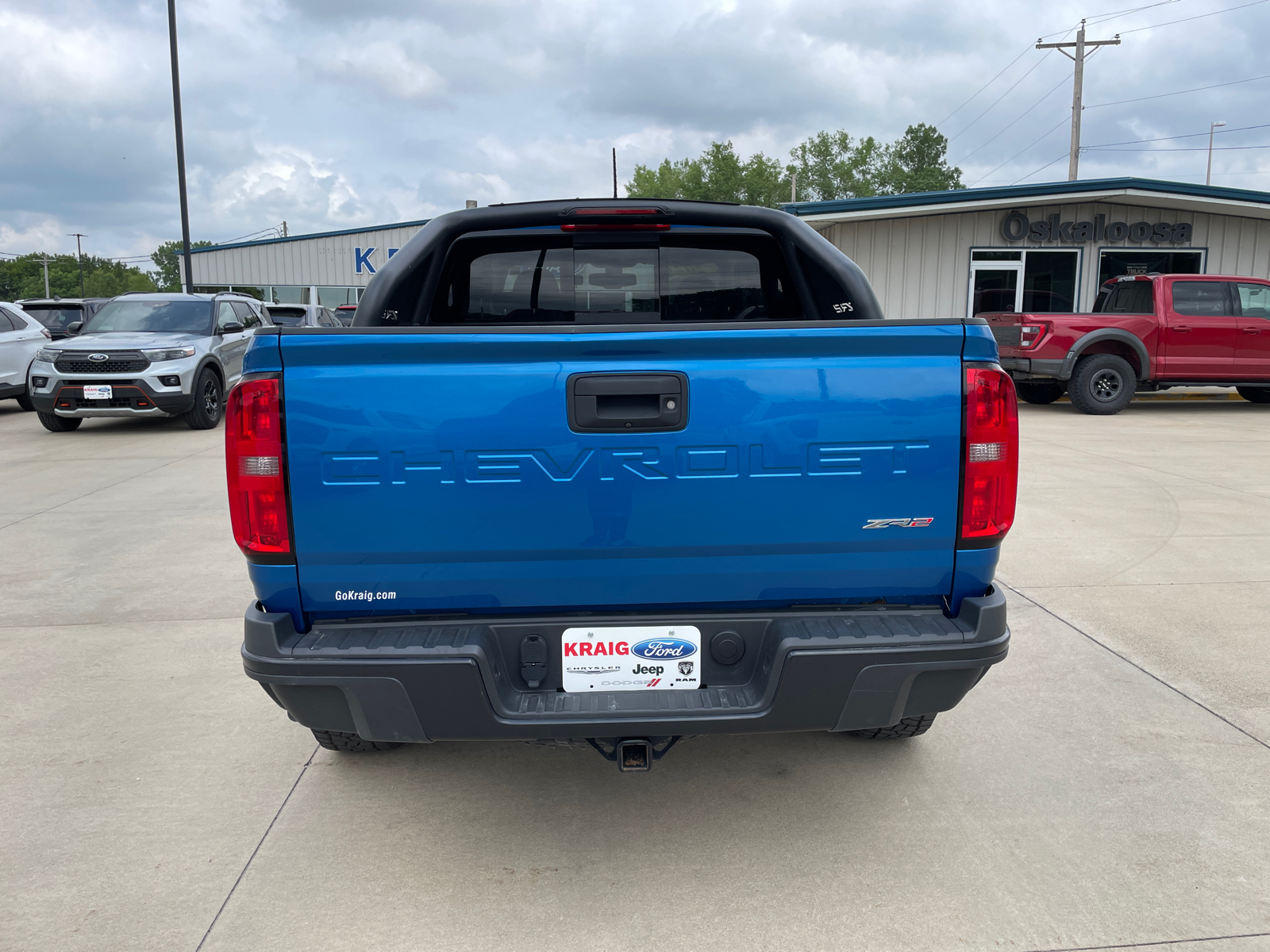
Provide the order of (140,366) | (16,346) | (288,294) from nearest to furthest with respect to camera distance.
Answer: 1. (140,366)
2. (16,346)
3. (288,294)

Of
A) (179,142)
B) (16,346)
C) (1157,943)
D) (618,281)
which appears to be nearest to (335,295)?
(179,142)

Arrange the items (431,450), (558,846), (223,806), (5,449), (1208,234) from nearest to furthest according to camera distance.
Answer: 1. (431,450)
2. (558,846)
3. (223,806)
4. (5,449)
5. (1208,234)

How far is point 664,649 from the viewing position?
90.4 inches

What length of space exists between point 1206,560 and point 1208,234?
18.0 m

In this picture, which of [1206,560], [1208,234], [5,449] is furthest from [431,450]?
[1208,234]

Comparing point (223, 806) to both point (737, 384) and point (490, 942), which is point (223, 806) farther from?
point (737, 384)

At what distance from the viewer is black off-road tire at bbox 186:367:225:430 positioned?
39.0ft

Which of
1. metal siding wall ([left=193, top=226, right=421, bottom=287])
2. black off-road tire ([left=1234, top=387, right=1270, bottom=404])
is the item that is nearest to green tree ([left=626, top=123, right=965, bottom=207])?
metal siding wall ([left=193, top=226, right=421, bottom=287])

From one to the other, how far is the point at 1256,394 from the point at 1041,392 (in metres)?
3.62

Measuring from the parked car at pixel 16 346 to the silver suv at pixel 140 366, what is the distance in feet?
7.23

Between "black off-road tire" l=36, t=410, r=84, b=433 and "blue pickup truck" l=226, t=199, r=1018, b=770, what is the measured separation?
11512 mm

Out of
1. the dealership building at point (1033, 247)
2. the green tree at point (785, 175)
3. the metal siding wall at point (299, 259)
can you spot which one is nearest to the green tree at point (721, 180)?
the green tree at point (785, 175)

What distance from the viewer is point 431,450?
2.17 meters

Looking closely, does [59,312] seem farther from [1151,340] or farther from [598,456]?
[598,456]
